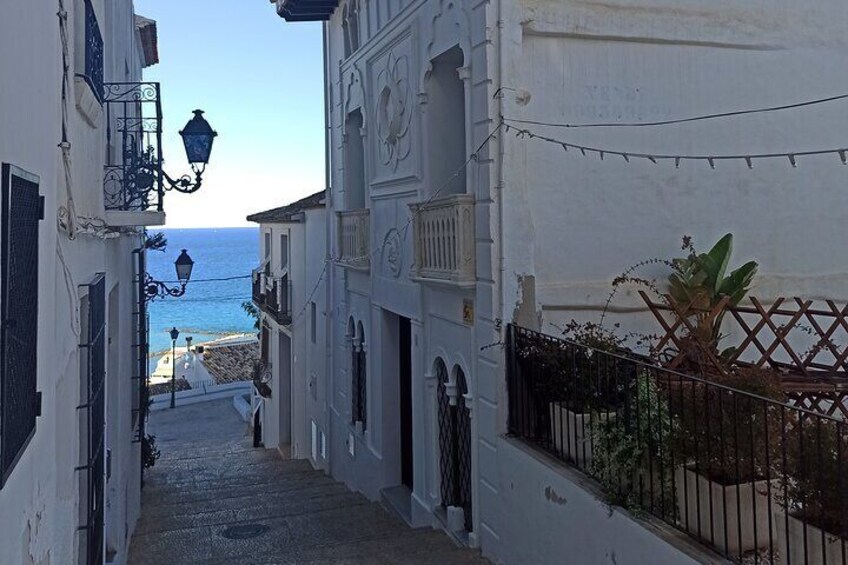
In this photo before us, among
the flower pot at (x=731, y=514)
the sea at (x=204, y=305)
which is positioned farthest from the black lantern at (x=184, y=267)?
the sea at (x=204, y=305)

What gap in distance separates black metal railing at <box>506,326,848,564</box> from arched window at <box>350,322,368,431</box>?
294 inches

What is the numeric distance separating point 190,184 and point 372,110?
471 centimetres

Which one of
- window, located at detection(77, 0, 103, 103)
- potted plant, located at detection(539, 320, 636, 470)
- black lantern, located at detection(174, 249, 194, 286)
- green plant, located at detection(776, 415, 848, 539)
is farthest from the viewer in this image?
black lantern, located at detection(174, 249, 194, 286)

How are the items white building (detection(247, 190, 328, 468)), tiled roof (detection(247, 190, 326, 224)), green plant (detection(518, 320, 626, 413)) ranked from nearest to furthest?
green plant (detection(518, 320, 626, 413)), white building (detection(247, 190, 328, 468)), tiled roof (detection(247, 190, 326, 224))

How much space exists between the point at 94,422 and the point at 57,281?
2197mm

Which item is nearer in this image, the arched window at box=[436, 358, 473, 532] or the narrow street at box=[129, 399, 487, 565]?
the narrow street at box=[129, 399, 487, 565]

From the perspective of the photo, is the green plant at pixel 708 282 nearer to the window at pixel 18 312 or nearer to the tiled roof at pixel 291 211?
the window at pixel 18 312

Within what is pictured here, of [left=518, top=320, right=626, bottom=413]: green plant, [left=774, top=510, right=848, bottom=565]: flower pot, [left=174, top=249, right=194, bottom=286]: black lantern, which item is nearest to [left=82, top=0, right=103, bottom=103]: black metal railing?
[left=518, top=320, right=626, bottom=413]: green plant

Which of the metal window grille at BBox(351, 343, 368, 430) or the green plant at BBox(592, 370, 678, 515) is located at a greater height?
the green plant at BBox(592, 370, 678, 515)

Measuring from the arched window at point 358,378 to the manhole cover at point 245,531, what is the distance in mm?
3792

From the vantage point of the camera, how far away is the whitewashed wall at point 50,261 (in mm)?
3359

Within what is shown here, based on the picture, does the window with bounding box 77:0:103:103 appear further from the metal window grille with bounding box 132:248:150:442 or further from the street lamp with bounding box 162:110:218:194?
the metal window grille with bounding box 132:248:150:442

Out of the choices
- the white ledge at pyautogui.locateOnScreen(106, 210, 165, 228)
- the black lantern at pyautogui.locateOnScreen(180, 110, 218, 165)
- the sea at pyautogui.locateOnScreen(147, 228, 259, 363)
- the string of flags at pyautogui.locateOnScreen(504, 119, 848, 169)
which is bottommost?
the sea at pyautogui.locateOnScreen(147, 228, 259, 363)

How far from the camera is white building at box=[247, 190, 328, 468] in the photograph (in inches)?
755
